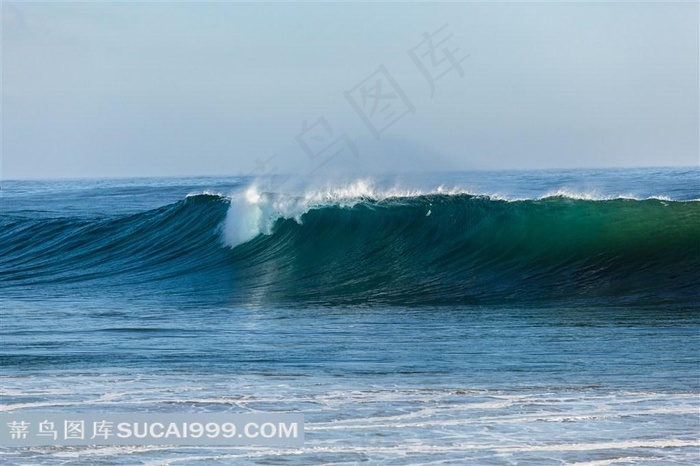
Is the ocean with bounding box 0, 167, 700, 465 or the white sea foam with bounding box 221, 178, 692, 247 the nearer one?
the ocean with bounding box 0, 167, 700, 465

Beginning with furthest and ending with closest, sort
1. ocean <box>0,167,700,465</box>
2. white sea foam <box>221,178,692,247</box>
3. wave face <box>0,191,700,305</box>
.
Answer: white sea foam <box>221,178,692,247</box>
wave face <box>0,191,700,305</box>
ocean <box>0,167,700,465</box>

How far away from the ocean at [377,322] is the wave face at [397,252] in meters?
0.05

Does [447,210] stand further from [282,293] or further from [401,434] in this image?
[401,434]

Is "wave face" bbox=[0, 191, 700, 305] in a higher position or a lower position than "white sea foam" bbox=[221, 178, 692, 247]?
lower

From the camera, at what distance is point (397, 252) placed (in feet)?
45.8

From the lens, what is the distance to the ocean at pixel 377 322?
4988 mm

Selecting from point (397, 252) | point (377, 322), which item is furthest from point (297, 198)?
point (377, 322)

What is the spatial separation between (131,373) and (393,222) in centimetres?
897

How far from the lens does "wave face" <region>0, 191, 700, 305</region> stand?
37.6 feet

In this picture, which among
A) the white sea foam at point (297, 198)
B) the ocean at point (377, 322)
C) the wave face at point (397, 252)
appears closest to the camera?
the ocean at point (377, 322)

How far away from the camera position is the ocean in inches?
196

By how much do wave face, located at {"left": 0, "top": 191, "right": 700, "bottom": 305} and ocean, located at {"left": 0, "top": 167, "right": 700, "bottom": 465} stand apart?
46 millimetres

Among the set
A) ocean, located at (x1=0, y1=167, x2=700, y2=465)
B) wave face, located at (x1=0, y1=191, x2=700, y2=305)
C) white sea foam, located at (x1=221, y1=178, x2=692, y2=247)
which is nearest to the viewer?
ocean, located at (x1=0, y1=167, x2=700, y2=465)

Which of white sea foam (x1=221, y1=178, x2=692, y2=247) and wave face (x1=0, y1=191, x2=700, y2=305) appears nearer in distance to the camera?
wave face (x1=0, y1=191, x2=700, y2=305)
